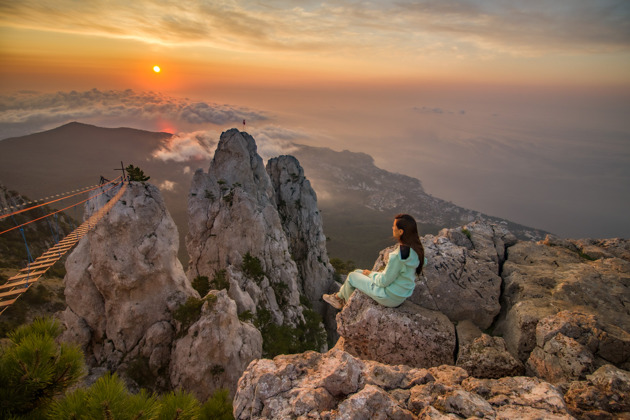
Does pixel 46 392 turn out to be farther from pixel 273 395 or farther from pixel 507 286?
pixel 507 286

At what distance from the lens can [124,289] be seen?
22.2 m

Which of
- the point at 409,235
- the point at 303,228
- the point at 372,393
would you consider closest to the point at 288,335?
the point at 409,235

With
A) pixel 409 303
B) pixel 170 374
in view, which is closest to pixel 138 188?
pixel 170 374

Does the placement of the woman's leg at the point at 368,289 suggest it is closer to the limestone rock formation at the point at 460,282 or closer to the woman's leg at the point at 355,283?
the woman's leg at the point at 355,283

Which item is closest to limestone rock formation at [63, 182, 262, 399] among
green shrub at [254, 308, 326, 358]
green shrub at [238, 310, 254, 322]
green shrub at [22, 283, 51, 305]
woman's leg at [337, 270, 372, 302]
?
green shrub at [238, 310, 254, 322]

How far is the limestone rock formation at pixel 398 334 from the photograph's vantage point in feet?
31.0

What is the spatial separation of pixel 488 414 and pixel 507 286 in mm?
7639

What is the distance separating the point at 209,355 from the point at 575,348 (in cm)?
2067

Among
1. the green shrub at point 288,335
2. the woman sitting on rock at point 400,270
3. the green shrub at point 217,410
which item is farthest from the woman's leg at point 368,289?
the green shrub at point 288,335

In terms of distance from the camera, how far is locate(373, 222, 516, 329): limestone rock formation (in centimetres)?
1066

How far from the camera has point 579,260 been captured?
13758 mm

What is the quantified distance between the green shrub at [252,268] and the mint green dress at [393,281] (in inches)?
1175

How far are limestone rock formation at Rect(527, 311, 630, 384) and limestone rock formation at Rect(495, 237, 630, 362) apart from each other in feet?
1.92

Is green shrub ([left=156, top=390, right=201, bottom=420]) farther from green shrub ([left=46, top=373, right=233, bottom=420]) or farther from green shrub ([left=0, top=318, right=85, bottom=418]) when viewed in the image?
green shrub ([left=0, top=318, right=85, bottom=418])
